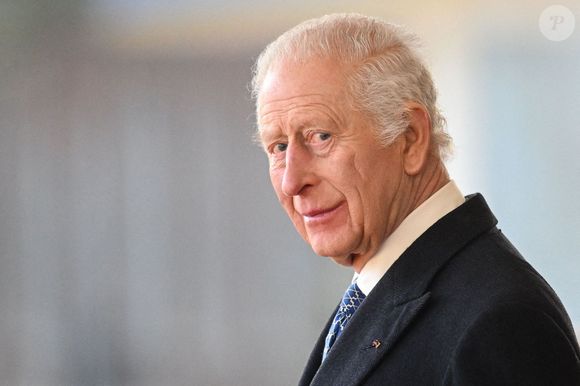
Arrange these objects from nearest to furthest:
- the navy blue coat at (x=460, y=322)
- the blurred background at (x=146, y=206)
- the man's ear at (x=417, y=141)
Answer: the navy blue coat at (x=460, y=322), the man's ear at (x=417, y=141), the blurred background at (x=146, y=206)

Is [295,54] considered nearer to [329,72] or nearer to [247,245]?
[329,72]

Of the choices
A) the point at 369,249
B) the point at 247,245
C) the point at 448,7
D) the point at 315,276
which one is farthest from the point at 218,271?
the point at 369,249

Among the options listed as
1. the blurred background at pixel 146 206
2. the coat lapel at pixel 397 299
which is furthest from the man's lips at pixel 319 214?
the blurred background at pixel 146 206

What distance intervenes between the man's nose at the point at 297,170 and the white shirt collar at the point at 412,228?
0.47 ft

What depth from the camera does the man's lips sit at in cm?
116

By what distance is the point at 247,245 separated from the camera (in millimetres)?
2967

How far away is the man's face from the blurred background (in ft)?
5.86

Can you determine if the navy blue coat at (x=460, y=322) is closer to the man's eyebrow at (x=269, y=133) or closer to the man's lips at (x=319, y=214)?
the man's lips at (x=319, y=214)

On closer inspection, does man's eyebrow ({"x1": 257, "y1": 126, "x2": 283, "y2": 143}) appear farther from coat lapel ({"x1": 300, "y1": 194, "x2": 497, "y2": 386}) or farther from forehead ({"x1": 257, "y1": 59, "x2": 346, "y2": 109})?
coat lapel ({"x1": 300, "y1": 194, "x2": 497, "y2": 386})

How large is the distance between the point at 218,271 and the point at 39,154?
74 centimetres

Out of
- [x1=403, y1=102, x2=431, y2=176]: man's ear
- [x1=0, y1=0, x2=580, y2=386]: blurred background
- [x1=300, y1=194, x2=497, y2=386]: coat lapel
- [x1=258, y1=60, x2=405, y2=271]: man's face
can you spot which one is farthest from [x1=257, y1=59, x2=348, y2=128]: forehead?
[x1=0, y1=0, x2=580, y2=386]: blurred background

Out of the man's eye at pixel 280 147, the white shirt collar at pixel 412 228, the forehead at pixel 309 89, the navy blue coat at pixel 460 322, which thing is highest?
the forehead at pixel 309 89

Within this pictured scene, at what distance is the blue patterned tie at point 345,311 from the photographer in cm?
122

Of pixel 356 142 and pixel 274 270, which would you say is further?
pixel 274 270
